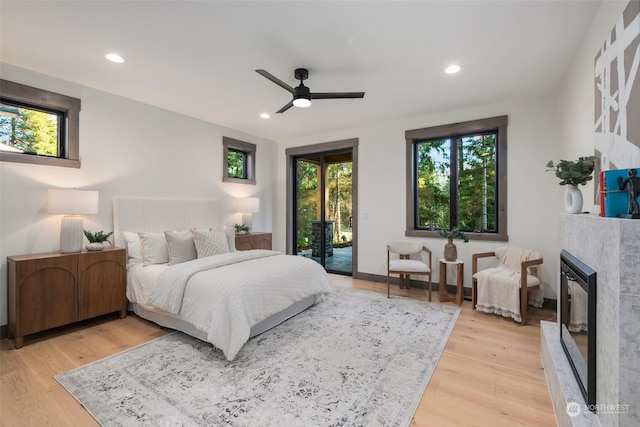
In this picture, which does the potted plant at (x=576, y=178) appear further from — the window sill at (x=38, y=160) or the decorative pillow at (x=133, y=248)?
the window sill at (x=38, y=160)

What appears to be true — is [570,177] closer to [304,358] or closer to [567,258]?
[567,258]

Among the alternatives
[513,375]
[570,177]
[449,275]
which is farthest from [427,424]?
[449,275]

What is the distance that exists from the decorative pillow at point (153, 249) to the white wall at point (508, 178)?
3.04 m

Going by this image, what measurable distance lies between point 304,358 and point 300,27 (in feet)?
8.86

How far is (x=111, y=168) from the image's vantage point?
3.55m

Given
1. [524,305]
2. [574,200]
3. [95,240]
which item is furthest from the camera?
[95,240]

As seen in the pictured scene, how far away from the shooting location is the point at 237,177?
5.32 metres

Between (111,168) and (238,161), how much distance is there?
219 centimetres

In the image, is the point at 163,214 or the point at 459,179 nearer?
the point at 163,214

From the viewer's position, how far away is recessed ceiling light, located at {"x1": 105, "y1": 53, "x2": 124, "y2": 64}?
2.65 meters

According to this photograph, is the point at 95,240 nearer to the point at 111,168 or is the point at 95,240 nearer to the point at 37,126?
the point at 111,168

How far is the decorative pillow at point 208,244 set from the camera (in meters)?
3.53

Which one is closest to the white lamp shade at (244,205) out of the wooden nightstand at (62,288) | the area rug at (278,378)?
the wooden nightstand at (62,288)

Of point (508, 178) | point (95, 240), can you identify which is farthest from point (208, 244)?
point (508, 178)
